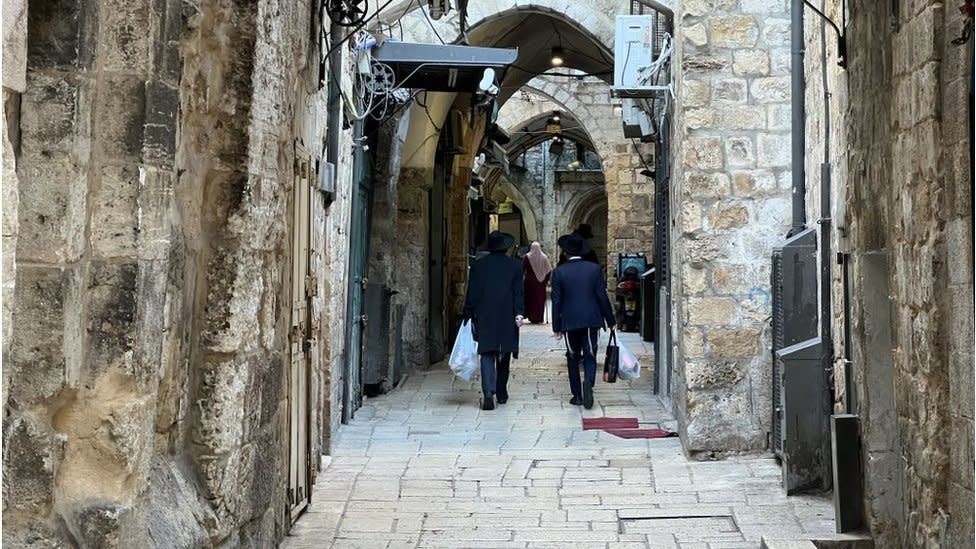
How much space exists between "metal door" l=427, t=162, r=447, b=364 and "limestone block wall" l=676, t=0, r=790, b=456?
5635 millimetres

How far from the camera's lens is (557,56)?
1354 cm

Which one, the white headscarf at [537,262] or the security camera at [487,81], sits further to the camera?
the white headscarf at [537,262]

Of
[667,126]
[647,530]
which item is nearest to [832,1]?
[647,530]

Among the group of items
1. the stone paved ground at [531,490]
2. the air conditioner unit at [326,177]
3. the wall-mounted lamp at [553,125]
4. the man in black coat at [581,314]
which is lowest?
the stone paved ground at [531,490]

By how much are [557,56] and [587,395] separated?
6297 mm

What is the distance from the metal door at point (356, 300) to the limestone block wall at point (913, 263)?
4245mm

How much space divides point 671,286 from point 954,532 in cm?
493

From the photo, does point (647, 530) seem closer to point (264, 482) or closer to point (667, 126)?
point (264, 482)

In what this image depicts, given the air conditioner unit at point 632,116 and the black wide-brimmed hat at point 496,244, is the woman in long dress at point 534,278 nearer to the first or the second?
the air conditioner unit at point 632,116

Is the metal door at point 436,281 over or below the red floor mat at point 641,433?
over

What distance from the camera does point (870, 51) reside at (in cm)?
397

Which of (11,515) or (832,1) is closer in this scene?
(11,515)

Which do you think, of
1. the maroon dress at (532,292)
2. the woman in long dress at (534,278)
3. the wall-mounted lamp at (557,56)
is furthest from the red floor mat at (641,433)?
the wall-mounted lamp at (557,56)

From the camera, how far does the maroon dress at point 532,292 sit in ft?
44.1
